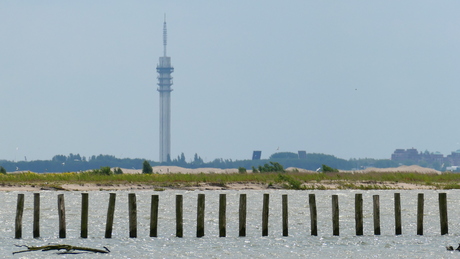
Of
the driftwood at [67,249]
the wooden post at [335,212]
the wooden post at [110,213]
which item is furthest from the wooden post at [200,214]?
the wooden post at [335,212]

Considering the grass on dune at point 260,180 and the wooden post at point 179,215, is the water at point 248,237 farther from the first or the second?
the grass on dune at point 260,180

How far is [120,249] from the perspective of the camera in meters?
33.4

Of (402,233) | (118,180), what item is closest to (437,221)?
(402,233)

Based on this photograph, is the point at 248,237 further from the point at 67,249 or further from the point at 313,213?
the point at 67,249

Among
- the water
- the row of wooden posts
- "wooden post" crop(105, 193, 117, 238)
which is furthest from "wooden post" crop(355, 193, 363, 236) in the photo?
"wooden post" crop(105, 193, 117, 238)

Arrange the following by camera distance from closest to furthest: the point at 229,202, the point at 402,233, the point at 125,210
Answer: the point at 402,233
the point at 125,210
the point at 229,202

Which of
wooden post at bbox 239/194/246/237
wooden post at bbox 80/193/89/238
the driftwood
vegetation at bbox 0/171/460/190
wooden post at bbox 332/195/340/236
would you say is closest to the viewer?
the driftwood

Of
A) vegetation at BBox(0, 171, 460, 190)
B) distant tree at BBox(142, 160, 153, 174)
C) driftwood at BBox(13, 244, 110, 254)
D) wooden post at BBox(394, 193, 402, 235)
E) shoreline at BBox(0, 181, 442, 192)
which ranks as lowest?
driftwood at BBox(13, 244, 110, 254)

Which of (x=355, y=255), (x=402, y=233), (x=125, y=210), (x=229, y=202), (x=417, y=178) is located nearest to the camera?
→ (x=355, y=255)

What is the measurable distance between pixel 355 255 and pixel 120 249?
8.70m

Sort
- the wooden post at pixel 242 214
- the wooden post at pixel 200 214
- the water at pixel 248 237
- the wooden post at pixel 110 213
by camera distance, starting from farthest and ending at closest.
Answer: the wooden post at pixel 242 214 → the wooden post at pixel 200 214 → the wooden post at pixel 110 213 → the water at pixel 248 237

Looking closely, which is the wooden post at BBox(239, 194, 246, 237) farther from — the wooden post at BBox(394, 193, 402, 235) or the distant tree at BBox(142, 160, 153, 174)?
the distant tree at BBox(142, 160, 153, 174)

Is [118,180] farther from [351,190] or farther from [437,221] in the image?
[437,221]

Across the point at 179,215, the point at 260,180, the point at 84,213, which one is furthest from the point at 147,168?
the point at 84,213
